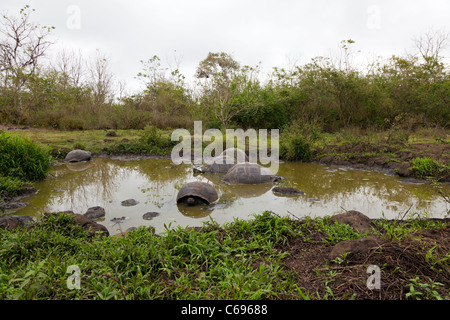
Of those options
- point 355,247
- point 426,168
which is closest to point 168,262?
point 355,247

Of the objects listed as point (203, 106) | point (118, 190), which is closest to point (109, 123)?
point (203, 106)

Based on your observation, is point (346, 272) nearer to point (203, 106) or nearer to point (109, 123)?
point (203, 106)

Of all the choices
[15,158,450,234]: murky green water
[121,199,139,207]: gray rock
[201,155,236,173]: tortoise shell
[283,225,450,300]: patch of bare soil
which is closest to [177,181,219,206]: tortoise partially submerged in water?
[15,158,450,234]: murky green water

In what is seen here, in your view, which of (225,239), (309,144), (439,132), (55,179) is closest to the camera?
(225,239)

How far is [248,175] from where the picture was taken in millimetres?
6543

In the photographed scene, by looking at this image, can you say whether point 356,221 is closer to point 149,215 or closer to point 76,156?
point 149,215

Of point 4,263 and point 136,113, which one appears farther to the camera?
point 136,113

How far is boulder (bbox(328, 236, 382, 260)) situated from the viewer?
2.53 meters

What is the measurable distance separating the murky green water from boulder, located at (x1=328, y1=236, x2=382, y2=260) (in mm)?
1097

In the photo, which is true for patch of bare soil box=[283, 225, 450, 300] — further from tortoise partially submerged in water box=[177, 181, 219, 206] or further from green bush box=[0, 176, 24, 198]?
green bush box=[0, 176, 24, 198]

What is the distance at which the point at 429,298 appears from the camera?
1.94m

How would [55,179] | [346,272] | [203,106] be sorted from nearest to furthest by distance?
[346,272]
[55,179]
[203,106]

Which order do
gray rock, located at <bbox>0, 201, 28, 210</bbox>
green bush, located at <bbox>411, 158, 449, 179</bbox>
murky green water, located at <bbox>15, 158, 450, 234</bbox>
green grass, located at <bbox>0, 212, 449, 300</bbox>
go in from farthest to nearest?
green bush, located at <bbox>411, 158, 449, 179</bbox> → gray rock, located at <bbox>0, 201, 28, 210</bbox> → murky green water, located at <bbox>15, 158, 450, 234</bbox> → green grass, located at <bbox>0, 212, 449, 300</bbox>

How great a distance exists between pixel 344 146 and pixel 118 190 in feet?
25.7
